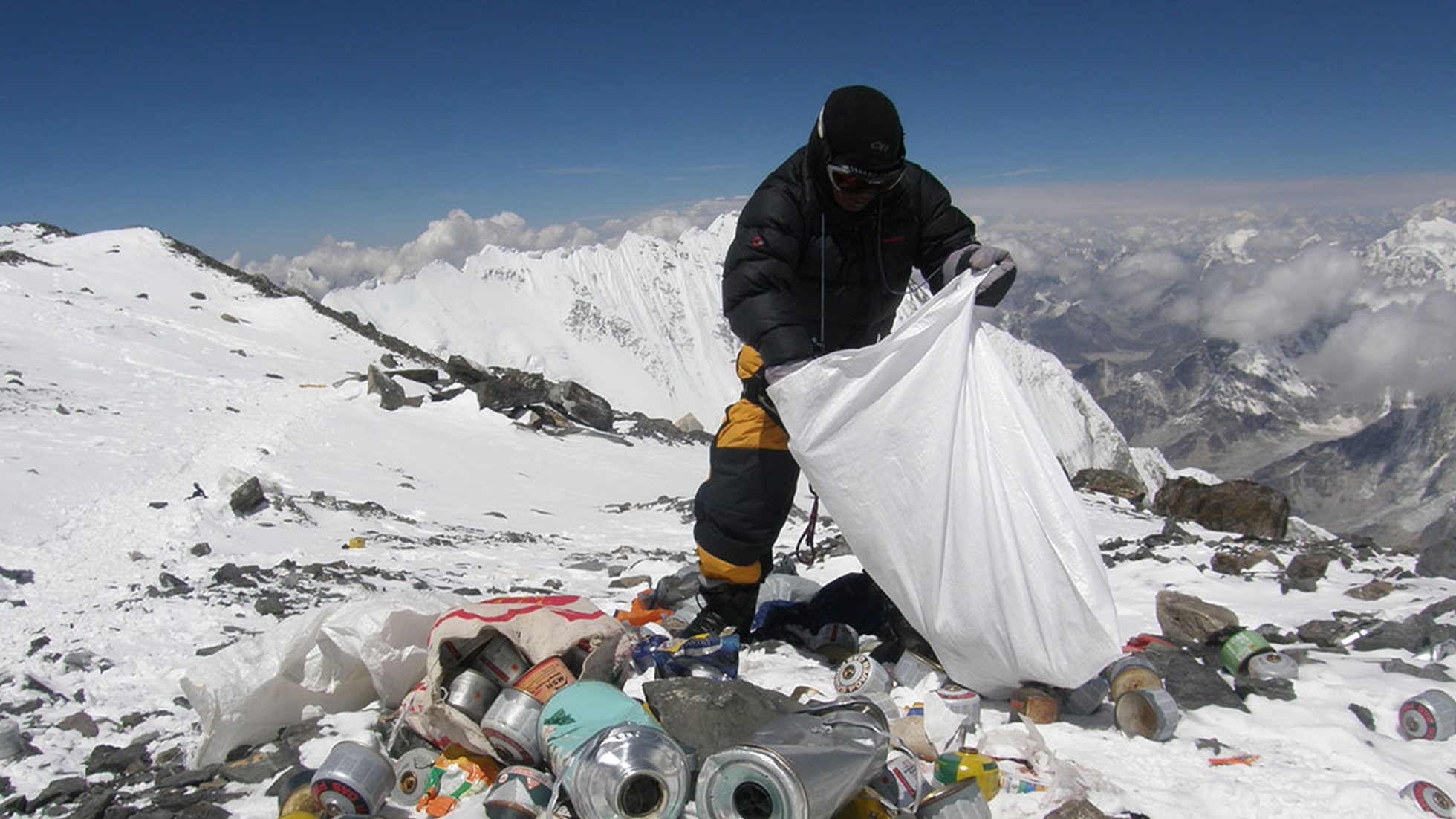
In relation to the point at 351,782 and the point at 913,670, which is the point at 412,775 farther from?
the point at 913,670

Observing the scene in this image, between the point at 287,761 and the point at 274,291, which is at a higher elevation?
the point at 274,291

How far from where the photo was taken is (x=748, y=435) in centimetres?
367

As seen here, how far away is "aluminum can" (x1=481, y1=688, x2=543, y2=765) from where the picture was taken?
102 inches

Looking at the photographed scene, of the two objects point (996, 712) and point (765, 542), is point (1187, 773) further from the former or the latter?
point (765, 542)

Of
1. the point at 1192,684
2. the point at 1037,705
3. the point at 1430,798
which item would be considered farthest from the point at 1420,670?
the point at 1037,705

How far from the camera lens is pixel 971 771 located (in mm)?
2482

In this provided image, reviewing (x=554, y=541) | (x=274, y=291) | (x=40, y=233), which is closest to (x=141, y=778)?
(x=554, y=541)

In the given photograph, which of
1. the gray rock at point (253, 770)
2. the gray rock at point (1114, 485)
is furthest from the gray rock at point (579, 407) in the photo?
the gray rock at point (253, 770)

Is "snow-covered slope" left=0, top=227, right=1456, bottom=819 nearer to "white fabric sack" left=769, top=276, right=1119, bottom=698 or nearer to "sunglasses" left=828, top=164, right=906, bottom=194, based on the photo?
"white fabric sack" left=769, top=276, right=1119, bottom=698

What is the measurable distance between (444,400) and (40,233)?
18.4 m

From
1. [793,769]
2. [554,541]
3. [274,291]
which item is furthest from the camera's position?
[274,291]

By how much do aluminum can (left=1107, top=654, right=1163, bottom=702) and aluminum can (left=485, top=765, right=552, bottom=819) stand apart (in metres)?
2.03

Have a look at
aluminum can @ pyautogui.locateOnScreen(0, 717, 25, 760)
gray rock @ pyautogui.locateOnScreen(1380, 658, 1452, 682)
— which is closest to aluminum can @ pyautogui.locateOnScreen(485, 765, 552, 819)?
aluminum can @ pyautogui.locateOnScreen(0, 717, 25, 760)

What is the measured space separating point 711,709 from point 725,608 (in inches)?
47.9
